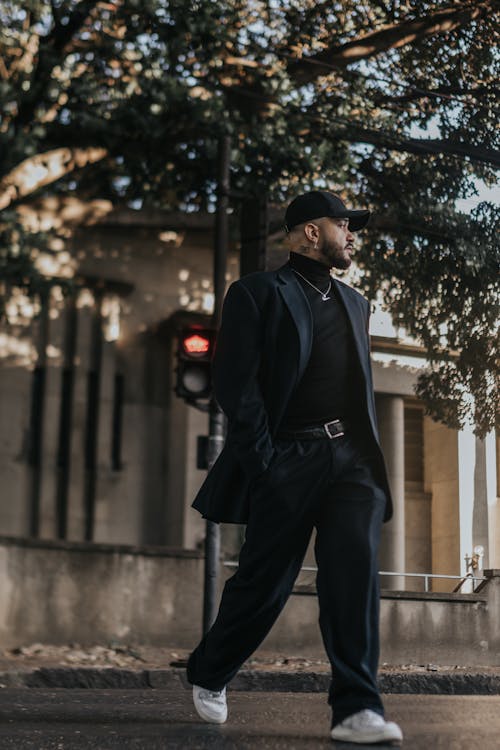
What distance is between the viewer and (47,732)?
4.73m

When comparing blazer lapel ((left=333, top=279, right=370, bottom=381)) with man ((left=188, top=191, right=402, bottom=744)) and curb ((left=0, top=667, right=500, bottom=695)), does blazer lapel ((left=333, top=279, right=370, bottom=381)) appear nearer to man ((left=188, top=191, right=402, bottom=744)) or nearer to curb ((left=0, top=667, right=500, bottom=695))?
man ((left=188, top=191, right=402, bottom=744))

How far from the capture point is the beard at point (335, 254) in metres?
4.86

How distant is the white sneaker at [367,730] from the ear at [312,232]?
1.76 meters

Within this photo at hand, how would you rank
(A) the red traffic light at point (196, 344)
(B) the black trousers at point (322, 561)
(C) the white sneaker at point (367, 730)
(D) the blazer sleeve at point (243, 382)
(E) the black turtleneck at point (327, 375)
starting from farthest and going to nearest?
1. (A) the red traffic light at point (196, 344)
2. (E) the black turtleneck at point (327, 375)
3. (D) the blazer sleeve at point (243, 382)
4. (B) the black trousers at point (322, 561)
5. (C) the white sneaker at point (367, 730)

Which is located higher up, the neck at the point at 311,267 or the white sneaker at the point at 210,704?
the neck at the point at 311,267

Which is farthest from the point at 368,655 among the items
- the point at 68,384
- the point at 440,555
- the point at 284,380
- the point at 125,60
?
the point at 68,384

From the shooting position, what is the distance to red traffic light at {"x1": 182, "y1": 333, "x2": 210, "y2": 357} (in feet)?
38.3

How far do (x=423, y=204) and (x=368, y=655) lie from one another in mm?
5087

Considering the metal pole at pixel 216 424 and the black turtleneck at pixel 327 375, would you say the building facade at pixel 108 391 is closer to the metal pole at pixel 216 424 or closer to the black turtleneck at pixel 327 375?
the metal pole at pixel 216 424

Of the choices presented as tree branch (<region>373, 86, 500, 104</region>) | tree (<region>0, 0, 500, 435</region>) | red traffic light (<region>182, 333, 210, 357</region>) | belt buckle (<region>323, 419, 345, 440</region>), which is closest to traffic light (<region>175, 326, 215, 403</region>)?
red traffic light (<region>182, 333, 210, 357</region>)

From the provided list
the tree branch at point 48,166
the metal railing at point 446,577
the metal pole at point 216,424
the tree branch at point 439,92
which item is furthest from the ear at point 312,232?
the tree branch at point 48,166

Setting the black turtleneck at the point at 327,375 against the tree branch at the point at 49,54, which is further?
the tree branch at the point at 49,54

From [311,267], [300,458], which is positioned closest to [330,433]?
[300,458]

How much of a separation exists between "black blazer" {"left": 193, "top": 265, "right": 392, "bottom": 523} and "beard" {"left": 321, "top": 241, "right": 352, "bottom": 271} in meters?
0.12
